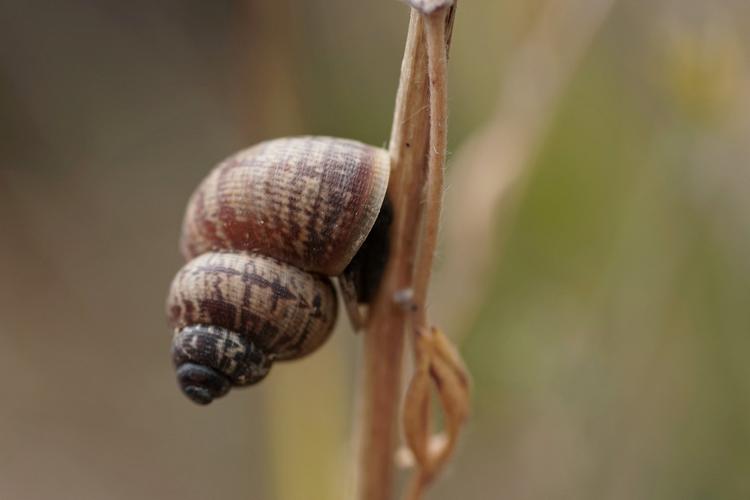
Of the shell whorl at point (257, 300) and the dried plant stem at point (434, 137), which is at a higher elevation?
the dried plant stem at point (434, 137)

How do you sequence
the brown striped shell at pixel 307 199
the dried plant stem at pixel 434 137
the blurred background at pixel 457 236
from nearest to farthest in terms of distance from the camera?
1. the dried plant stem at pixel 434 137
2. the brown striped shell at pixel 307 199
3. the blurred background at pixel 457 236

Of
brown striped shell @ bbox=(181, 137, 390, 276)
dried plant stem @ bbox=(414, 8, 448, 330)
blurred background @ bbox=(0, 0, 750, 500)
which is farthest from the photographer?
blurred background @ bbox=(0, 0, 750, 500)

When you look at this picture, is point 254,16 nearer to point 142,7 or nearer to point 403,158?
point 142,7

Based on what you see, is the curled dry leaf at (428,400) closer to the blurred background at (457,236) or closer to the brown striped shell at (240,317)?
the brown striped shell at (240,317)

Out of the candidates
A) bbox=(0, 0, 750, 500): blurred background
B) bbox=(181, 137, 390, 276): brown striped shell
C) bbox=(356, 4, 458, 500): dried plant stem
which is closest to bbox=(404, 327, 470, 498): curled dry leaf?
bbox=(356, 4, 458, 500): dried plant stem

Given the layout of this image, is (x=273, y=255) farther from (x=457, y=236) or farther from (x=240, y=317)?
(x=457, y=236)

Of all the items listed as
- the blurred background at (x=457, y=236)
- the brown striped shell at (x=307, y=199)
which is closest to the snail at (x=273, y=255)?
the brown striped shell at (x=307, y=199)

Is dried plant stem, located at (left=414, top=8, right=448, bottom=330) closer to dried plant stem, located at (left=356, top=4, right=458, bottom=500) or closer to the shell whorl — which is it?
dried plant stem, located at (left=356, top=4, right=458, bottom=500)
